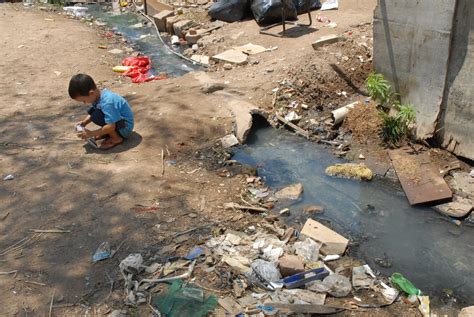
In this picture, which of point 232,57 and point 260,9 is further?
point 260,9

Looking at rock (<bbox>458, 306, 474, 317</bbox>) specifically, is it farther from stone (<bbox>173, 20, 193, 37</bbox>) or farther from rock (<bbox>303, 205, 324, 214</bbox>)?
stone (<bbox>173, 20, 193, 37</bbox>)

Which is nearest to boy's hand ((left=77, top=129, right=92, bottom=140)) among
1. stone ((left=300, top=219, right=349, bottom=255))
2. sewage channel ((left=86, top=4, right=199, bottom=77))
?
stone ((left=300, top=219, right=349, bottom=255))

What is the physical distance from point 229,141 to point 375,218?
1.79 m

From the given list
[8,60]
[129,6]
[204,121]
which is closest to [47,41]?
[8,60]

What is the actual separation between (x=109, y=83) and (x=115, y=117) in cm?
263

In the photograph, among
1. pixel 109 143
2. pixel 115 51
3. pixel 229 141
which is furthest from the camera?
pixel 115 51

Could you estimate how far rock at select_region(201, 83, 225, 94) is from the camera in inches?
235

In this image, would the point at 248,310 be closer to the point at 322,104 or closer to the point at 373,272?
the point at 373,272

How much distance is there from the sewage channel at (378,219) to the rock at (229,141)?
0.42ft

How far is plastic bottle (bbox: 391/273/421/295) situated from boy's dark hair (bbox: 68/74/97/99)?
10.5 ft

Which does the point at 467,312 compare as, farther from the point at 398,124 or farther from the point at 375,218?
the point at 398,124

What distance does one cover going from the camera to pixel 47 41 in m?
8.81

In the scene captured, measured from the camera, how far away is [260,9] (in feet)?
27.3

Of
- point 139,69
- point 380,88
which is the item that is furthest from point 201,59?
point 380,88
